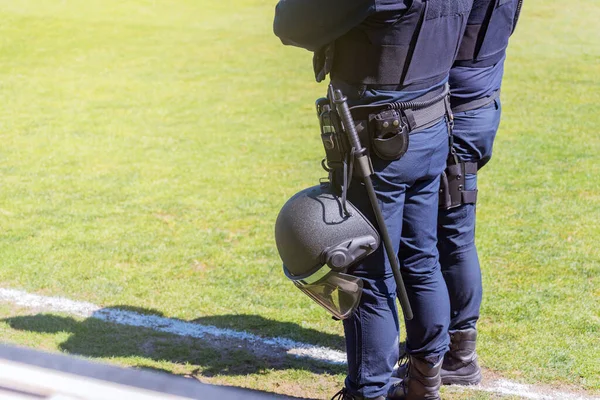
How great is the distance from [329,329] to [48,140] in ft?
18.9

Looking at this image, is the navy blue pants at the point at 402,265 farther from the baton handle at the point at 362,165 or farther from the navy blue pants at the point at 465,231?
the navy blue pants at the point at 465,231

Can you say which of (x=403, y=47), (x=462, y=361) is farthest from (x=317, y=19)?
(x=462, y=361)

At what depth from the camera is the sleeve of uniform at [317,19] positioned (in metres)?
2.67

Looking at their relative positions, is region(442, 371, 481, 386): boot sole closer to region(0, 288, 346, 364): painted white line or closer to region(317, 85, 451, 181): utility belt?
region(0, 288, 346, 364): painted white line

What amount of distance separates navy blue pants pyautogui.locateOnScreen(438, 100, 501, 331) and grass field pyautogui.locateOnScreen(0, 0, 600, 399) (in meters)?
0.44

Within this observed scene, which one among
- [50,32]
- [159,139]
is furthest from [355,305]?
[50,32]

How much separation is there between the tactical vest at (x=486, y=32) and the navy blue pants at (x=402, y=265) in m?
0.54

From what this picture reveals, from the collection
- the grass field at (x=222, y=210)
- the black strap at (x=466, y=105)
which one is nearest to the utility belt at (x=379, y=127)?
the black strap at (x=466, y=105)

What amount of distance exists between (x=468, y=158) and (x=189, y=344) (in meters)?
1.82

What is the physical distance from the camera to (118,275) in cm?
523

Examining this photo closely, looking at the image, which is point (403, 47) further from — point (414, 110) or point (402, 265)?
point (402, 265)

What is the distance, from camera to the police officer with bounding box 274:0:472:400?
2.78m

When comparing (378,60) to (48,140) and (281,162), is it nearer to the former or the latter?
(281,162)

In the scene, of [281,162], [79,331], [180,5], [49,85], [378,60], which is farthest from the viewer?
[180,5]
